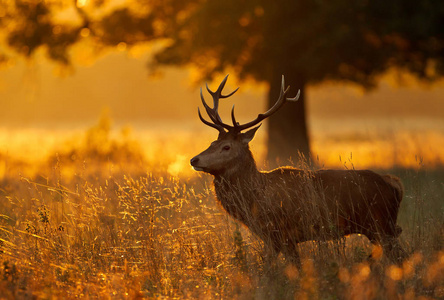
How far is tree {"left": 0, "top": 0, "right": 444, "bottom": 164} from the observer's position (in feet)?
47.9

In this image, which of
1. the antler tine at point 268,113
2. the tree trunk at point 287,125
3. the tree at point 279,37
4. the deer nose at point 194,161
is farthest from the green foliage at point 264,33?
the deer nose at point 194,161

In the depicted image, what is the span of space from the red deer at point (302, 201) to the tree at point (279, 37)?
8.11m

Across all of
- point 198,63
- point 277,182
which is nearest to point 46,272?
point 277,182

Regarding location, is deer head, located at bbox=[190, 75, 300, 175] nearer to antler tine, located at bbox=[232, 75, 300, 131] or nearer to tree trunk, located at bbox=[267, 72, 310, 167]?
antler tine, located at bbox=[232, 75, 300, 131]

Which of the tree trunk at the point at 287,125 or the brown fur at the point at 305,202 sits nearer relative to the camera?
the brown fur at the point at 305,202

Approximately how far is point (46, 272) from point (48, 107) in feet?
492

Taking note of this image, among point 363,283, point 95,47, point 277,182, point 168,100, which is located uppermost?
point 168,100

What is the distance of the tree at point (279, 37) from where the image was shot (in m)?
14.6

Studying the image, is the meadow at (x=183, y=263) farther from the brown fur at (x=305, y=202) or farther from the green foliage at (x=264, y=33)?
the green foliage at (x=264, y=33)

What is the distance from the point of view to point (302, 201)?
257 inches

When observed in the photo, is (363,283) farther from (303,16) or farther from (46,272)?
(303,16)

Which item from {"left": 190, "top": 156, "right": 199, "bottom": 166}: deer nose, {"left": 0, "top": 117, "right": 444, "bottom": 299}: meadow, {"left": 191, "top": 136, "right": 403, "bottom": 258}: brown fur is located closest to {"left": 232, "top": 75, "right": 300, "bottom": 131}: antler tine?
{"left": 191, "top": 136, "right": 403, "bottom": 258}: brown fur

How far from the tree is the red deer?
26.6ft

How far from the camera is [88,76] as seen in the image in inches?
6988
